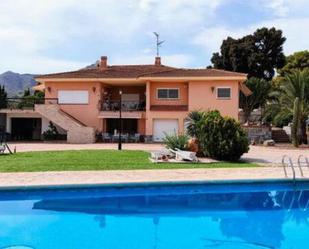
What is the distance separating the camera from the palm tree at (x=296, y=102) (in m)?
33.2

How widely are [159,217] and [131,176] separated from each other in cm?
378

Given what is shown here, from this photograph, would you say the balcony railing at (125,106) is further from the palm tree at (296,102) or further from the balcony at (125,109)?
the palm tree at (296,102)

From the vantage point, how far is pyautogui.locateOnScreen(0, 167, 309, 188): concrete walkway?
14383 mm

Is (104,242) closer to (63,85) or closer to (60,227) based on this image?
(60,227)

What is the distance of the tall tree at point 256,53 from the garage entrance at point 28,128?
2742 cm

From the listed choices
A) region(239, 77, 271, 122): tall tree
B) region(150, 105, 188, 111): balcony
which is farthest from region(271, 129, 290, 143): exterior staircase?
region(239, 77, 271, 122): tall tree

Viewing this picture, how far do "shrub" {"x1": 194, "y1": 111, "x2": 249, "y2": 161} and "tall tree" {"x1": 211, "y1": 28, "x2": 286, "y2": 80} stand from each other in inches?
1528

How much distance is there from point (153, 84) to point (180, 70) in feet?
8.47

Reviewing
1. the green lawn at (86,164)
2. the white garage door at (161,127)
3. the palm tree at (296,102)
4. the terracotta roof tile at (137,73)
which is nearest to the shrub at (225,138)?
the green lawn at (86,164)

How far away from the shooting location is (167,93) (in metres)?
40.5

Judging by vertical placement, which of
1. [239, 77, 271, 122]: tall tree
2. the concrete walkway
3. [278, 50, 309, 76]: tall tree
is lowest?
the concrete walkway

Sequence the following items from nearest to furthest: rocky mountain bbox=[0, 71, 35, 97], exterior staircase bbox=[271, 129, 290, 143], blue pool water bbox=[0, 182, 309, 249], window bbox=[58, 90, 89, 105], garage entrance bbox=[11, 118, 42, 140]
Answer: blue pool water bbox=[0, 182, 309, 249]
exterior staircase bbox=[271, 129, 290, 143]
window bbox=[58, 90, 89, 105]
garage entrance bbox=[11, 118, 42, 140]
rocky mountain bbox=[0, 71, 35, 97]

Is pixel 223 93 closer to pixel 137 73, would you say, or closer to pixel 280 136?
pixel 280 136

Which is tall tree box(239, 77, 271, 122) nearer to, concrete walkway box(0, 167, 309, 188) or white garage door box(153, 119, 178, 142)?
white garage door box(153, 119, 178, 142)
